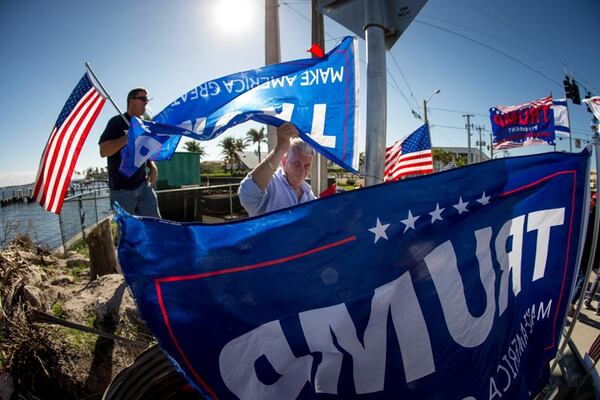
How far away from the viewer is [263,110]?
2496mm

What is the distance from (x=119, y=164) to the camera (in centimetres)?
346

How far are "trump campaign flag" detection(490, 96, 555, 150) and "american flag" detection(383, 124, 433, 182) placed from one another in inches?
202

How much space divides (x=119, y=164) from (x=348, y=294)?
126 inches

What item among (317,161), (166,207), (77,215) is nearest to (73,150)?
(77,215)

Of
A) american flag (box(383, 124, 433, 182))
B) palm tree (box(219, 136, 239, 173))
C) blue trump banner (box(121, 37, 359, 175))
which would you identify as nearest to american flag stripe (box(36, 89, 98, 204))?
blue trump banner (box(121, 37, 359, 175))

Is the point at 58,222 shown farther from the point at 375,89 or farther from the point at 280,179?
the point at 375,89

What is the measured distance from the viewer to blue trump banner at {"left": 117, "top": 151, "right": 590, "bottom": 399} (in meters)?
1.23

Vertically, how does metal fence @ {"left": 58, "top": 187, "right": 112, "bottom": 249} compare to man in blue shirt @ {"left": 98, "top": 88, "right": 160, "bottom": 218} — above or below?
below

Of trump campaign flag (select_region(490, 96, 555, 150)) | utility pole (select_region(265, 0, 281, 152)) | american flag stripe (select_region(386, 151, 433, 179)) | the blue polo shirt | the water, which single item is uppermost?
utility pole (select_region(265, 0, 281, 152))

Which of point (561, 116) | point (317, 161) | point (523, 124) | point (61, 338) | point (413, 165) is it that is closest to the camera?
point (61, 338)

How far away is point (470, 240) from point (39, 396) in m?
3.11

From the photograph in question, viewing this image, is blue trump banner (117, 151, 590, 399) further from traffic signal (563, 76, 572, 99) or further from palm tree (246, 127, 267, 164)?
palm tree (246, 127, 267, 164)

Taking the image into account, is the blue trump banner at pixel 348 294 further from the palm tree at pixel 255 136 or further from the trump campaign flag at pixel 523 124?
the palm tree at pixel 255 136

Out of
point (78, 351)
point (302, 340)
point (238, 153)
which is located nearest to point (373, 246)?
point (302, 340)
